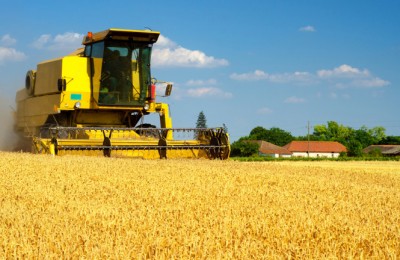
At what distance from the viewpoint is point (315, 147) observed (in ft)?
334

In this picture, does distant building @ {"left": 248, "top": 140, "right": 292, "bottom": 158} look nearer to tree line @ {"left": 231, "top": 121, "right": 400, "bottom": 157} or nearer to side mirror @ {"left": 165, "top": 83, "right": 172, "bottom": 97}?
tree line @ {"left": 231, "top": 121, "right": 400, "bottom": 157}

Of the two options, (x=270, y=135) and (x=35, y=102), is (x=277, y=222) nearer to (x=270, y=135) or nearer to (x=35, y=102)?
(x=35, y=102)

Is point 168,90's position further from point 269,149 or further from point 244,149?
point 269,149

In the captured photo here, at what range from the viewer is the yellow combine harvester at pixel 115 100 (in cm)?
1489

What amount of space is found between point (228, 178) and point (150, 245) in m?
5.39

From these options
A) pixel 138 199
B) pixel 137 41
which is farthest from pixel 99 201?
pixel 137 41

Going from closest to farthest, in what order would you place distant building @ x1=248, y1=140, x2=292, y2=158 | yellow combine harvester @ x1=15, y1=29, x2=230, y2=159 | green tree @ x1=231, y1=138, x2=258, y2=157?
yellow combine harvester @ x1=15, y1=29, x2=230, y2=159 → green tree @ x1=231, y1=138, x2=258, y2=157 → distant building @ x1=248, y1=140, x2=292, y2=158

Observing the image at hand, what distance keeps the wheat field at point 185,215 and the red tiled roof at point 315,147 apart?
3531 inches

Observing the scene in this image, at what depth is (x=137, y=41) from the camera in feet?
52.4

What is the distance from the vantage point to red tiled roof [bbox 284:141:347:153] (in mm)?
99500

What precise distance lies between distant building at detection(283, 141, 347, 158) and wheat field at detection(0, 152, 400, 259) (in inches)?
3523

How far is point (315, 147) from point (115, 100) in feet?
290

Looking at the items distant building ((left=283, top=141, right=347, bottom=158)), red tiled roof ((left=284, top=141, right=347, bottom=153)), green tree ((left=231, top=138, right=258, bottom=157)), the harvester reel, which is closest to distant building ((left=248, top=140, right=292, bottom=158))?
distant building ((left=283, top=141, right=347, bottom=158))

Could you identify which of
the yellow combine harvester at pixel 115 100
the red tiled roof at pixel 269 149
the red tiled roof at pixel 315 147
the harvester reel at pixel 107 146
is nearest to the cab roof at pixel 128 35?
the yellow combine harvester at pixel 115 100
